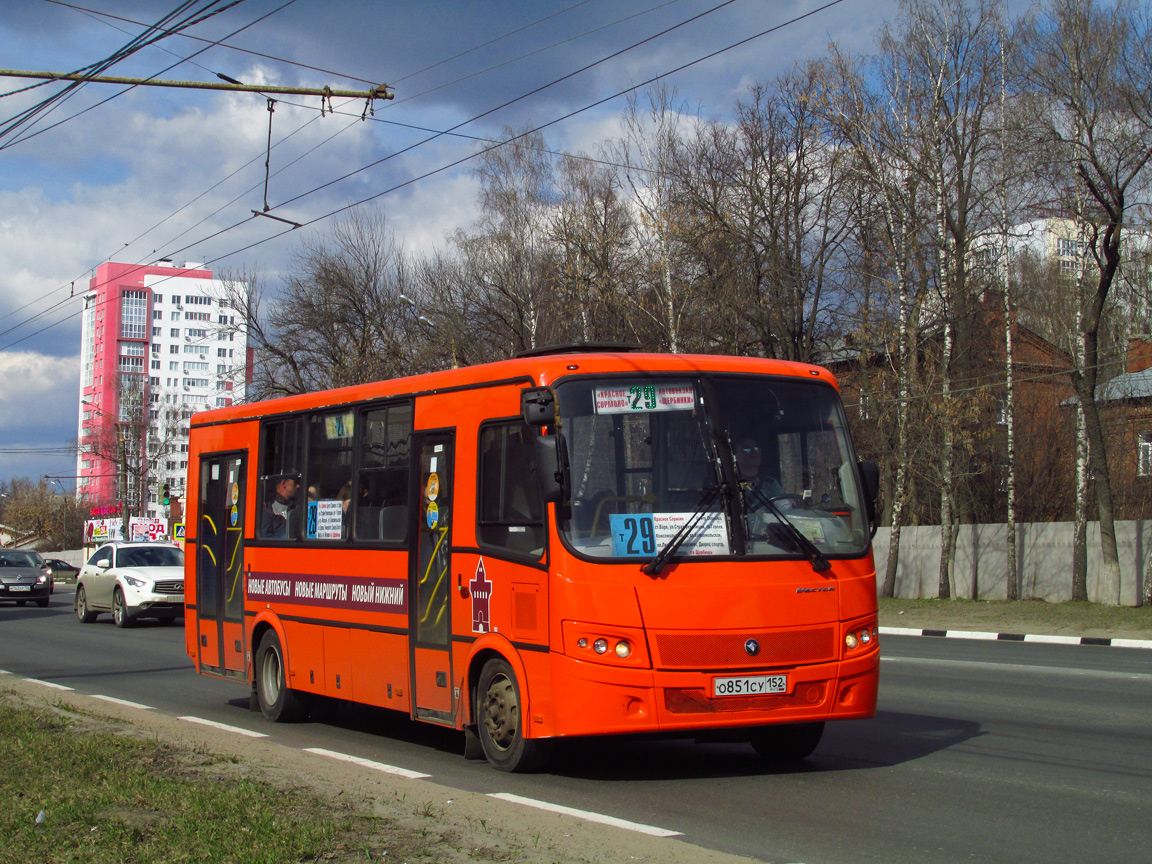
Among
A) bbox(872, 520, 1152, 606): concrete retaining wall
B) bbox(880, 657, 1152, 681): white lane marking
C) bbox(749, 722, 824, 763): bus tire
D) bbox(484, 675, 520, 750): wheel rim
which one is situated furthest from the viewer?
bbox(872, 520, 1152, 606): concrete retaining wall

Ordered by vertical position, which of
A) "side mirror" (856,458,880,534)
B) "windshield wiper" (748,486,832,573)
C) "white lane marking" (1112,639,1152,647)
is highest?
"side mirror" (856,458,880,534)

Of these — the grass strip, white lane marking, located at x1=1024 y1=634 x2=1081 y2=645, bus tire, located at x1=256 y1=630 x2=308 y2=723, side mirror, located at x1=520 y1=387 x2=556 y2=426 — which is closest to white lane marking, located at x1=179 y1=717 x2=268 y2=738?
bus tire, located at x1=256 y1=630 x2=308 y2=723

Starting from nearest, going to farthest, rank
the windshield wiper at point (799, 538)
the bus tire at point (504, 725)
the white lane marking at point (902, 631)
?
the windshield wiper at point (799, 538), the bus tire at point (504, 725), the white lane marking at point (902, 631)

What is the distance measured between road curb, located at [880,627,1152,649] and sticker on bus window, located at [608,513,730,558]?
15410 millimetres

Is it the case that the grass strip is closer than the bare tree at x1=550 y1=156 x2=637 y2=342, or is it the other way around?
the grass strip

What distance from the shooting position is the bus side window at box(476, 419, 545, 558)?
770 cm

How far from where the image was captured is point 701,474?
7.57 m

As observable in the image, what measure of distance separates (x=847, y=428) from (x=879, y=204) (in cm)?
2500

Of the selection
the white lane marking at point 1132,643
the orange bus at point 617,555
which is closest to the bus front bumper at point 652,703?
the orange bus at point 617,555

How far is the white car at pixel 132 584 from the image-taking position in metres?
24.6

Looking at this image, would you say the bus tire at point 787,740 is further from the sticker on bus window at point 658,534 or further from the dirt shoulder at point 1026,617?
the dirt shoulder at point 1026,617

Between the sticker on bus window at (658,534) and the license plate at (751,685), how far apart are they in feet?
2.61

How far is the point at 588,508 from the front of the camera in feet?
24.3

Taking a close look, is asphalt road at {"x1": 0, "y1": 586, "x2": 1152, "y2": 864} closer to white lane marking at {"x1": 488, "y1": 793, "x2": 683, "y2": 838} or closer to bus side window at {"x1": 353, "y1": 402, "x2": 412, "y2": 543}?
white lane marking at {"x1": 488, "y1": 793, "x2": 683, "y2": 838}
